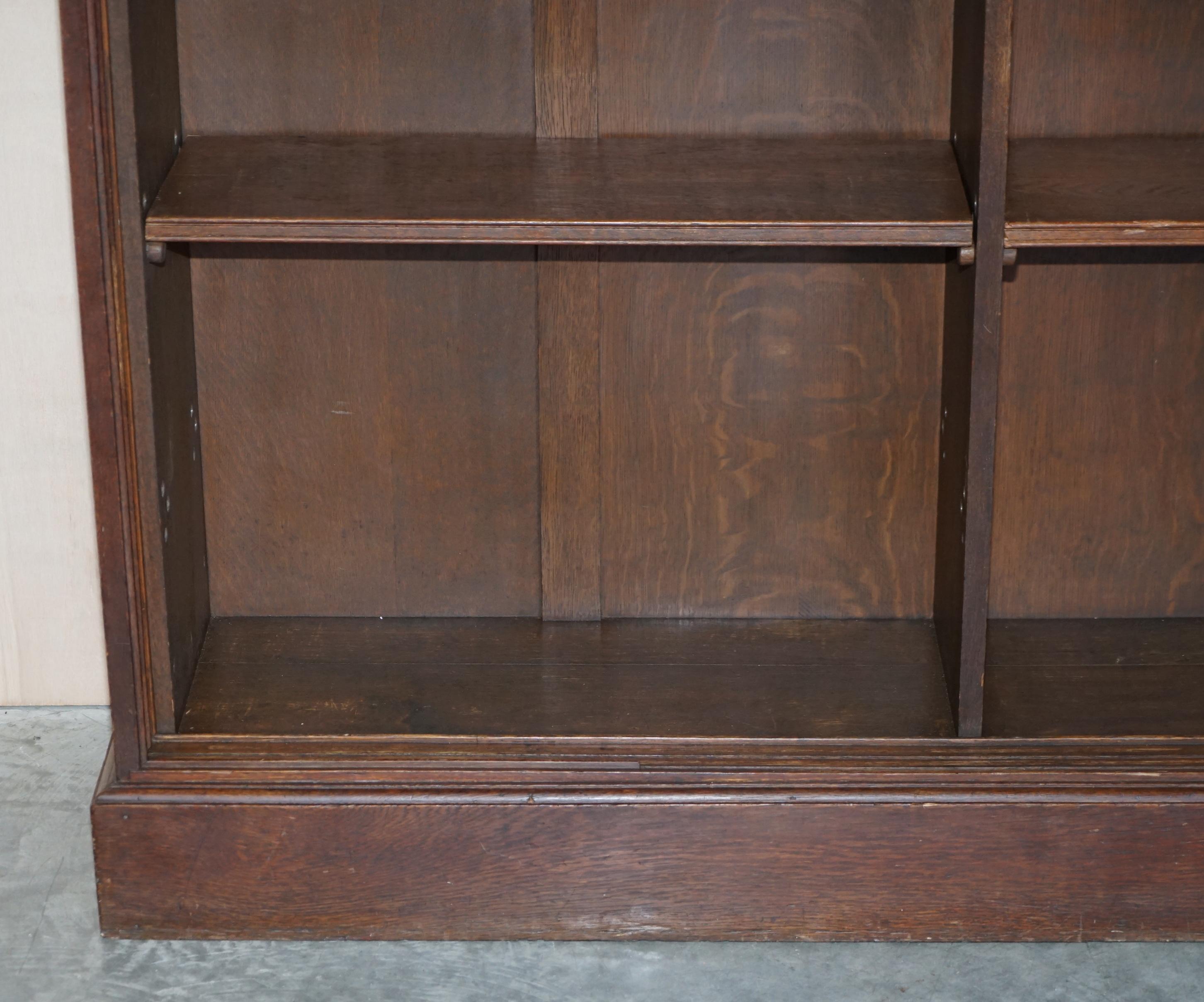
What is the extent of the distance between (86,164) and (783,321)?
1.15 m

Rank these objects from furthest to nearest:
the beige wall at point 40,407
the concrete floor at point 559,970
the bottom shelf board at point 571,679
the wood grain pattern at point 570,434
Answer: the beige wall at point 40,407, the wood grain pattern at point 570,434, the bottom shelf board at point 571,679, the concrete floor at point 559,970

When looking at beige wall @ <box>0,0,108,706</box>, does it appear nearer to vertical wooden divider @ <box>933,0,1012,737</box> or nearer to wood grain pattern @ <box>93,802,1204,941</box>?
wood grain pattern @ <box>93,802,1204,941</box>

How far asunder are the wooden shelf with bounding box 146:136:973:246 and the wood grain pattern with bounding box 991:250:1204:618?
0.41 meters

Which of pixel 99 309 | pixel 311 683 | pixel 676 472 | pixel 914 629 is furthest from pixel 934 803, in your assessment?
pixel 99 309

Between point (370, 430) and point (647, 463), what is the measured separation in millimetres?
483

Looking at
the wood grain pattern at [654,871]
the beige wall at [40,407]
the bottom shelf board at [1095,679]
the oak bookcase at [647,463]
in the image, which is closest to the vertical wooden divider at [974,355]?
the oak bookcase at [647,463]

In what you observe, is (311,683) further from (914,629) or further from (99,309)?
(914,629)

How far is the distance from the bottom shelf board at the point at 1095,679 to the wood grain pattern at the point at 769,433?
0.22 meters

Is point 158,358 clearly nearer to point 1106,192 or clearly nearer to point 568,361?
point 568,361

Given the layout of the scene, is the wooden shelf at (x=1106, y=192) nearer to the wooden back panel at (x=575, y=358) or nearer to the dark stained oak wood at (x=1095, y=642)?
the wooden back panel at (x=575, y=358)

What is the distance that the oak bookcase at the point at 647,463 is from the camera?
2211mm

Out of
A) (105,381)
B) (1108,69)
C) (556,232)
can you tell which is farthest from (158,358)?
(1108,69)

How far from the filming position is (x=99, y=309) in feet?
6.92

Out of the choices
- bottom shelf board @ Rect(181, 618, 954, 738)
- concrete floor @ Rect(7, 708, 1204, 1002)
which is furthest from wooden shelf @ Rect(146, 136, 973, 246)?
concrete floor @ Rect(7, 708, 1204, 1002)
